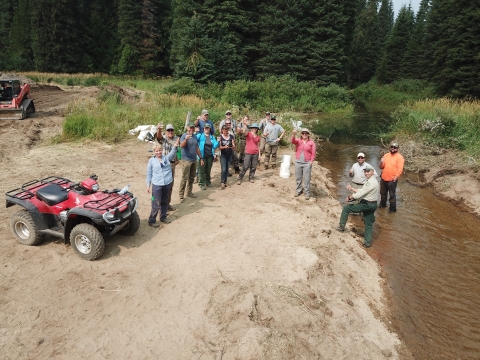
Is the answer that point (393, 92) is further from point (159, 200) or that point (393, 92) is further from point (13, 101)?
point (159, 200)

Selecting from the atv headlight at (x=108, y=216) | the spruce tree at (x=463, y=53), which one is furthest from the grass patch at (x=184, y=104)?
the spruce tree at (x=463, y=53)

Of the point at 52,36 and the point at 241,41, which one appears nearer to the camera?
the point at 241,41

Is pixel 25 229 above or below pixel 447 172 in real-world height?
below

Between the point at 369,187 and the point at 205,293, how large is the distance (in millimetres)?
4204

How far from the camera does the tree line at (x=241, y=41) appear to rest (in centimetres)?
3072

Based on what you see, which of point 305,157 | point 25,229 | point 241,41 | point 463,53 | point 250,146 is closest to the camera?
point 25,229

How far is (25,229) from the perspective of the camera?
6371mm

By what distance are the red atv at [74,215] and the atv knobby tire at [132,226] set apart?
0.48ft

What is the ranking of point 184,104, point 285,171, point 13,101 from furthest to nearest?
point 184,104, point 13,101, point 285,171

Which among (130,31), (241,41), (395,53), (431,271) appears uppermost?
(395,53)

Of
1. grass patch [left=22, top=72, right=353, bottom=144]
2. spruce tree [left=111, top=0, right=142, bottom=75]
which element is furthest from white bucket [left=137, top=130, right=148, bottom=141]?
spruce tree [left=111, top=0, right=142, bottom=75]

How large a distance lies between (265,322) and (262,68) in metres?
36.2

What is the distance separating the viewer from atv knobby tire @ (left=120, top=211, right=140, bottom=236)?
6691 millimetres

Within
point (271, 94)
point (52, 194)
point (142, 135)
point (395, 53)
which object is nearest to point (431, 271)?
point (52, 194)
